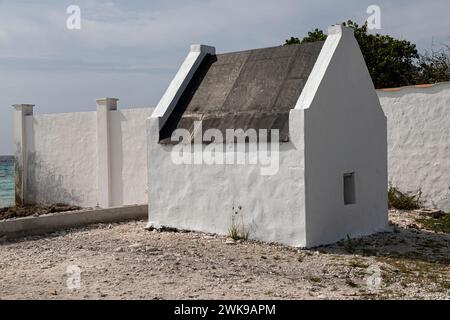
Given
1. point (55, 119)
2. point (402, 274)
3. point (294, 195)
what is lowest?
point (402, 274)

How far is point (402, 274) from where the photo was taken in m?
7.91

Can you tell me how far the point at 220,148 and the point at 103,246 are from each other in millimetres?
2601

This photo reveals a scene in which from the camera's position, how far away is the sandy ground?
6.84 metres

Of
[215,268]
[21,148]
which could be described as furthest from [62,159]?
[215,268]

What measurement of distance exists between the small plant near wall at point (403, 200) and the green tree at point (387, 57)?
1021cm

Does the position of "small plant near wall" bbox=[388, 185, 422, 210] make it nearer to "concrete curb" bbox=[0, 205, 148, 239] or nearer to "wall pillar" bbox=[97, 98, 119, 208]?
Result: "concrete curb" bbox=[0, 205, 148, 239]

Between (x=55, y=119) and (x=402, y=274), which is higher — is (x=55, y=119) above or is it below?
above

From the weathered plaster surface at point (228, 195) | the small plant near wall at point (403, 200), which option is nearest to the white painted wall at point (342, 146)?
the weathered plaster surface at point (228, 195)

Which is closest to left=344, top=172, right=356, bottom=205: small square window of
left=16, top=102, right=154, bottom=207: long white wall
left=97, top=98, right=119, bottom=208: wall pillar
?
left=16, top=102, right=154, bottom=207: long white wall

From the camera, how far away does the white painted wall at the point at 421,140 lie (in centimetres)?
1369

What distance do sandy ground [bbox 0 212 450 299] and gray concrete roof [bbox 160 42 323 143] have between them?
6.72 ft

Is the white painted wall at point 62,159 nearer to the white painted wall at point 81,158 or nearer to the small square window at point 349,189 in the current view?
the white painted wall at point 81,158
